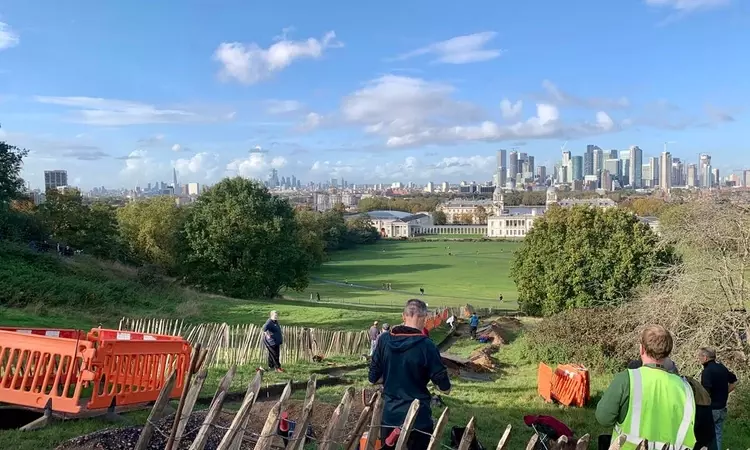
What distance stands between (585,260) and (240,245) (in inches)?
907

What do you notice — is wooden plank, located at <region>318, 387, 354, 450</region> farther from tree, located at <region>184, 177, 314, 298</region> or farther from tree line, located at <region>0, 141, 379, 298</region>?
tree, located at <region>184, 177, 314, 298</region>

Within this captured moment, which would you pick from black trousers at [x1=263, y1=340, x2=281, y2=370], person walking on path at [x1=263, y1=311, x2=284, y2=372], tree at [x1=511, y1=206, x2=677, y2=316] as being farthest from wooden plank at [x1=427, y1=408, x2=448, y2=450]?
tree at [x1=511, y1=206, x2=677, y2=316]

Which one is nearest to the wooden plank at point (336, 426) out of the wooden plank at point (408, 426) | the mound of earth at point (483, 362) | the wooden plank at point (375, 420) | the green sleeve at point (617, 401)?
the wooden plank at point (375, 420)

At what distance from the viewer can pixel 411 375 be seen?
504 centimetres

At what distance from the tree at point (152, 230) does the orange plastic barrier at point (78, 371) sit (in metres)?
42.0

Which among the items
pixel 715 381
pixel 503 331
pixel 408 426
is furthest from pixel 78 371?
pixel 503 331

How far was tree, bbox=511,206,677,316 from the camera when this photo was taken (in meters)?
33.2

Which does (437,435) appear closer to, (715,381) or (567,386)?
(715,381)

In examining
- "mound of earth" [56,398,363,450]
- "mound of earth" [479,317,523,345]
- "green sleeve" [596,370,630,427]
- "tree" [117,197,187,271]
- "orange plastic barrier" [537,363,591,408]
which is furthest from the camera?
"tree" [117,197,187,271]

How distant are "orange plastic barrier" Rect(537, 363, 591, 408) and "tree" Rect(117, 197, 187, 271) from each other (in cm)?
4075

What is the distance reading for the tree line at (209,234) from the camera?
4041 centimetres

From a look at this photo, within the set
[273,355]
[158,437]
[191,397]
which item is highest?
[191,397]

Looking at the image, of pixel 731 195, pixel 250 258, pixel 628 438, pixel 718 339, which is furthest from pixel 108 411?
pixel 250 258

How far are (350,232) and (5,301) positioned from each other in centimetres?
11003
